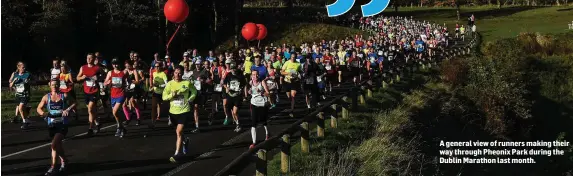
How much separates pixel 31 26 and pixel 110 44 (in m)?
6.62

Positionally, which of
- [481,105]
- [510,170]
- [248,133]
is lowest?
[510,170]

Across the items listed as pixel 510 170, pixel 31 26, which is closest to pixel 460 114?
pixel 510 170

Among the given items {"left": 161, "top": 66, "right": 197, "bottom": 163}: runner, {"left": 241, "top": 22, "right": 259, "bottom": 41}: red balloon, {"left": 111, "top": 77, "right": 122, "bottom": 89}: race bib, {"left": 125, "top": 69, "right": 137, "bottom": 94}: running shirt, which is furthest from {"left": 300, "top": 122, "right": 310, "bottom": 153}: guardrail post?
{"left": 241, "top": 22, "right": 259, "bottom": 41}: red balloon

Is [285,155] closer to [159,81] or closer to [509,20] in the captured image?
[159,81]

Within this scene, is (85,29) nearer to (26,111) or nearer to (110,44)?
(110,44)

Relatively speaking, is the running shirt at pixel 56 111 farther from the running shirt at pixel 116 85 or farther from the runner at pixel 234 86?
the runner at pixel 234 86

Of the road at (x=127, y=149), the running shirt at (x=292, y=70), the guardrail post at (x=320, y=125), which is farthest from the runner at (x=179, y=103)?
the running shirt at (x=292, y=70)

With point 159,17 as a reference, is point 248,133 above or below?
below

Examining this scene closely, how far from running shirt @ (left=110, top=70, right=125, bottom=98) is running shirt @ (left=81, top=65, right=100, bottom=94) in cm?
67

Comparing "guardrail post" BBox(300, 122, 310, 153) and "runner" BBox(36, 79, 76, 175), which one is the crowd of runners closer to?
"runner" BBox(36, 79, 76, 175)

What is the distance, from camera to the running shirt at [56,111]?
29.6ft

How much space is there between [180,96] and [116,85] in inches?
99.2

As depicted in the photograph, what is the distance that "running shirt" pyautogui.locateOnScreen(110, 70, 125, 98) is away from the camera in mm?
11945

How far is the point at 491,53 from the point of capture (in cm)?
3738
